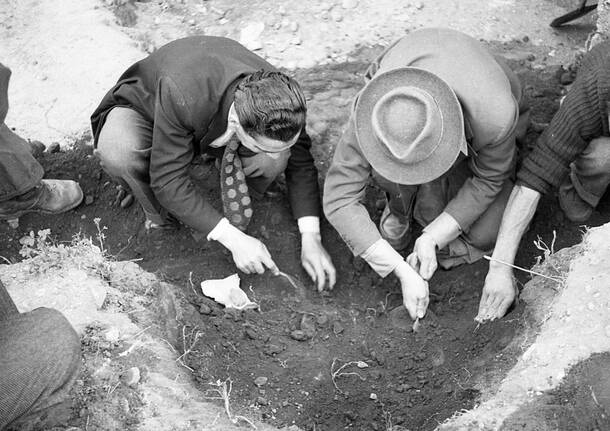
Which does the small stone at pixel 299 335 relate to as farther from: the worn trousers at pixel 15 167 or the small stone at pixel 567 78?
the small stone at pixel 567 78

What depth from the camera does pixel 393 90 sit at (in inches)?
94.3

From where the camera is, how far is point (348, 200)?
281 centimetres

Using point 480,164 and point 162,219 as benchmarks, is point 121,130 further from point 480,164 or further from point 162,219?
point 480,164

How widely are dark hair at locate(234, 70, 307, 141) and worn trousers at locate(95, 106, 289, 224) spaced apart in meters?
0.47

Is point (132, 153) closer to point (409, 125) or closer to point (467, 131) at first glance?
point (409, 125)

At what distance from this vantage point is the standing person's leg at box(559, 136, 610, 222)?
9.12 feet

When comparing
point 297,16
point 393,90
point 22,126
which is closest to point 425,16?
point 297,16

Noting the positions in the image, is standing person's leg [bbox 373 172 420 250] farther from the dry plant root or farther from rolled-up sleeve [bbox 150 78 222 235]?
the dry plant root

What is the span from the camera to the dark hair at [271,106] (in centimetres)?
257

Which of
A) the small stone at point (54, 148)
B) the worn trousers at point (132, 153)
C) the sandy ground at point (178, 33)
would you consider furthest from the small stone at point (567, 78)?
the small stone at point (54, 148)

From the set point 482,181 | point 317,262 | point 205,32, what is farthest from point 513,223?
point 205,32

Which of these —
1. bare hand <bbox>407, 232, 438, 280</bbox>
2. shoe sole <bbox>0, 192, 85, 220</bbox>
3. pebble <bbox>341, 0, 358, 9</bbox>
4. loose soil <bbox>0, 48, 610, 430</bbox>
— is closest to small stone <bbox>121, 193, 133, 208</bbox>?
loose soil <bbox>0, 48, 610, 430</bbox>

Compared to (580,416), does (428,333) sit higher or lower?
lower

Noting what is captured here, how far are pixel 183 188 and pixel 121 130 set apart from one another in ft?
1.28
